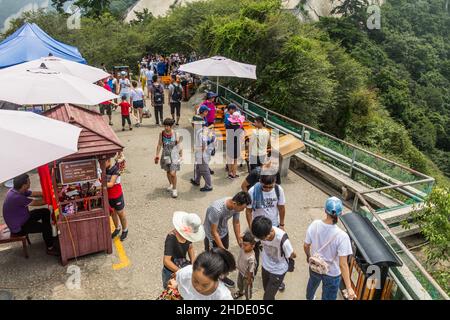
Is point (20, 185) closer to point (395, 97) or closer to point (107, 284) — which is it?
point (107, 284)

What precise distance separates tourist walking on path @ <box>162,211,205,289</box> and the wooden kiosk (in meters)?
1.77

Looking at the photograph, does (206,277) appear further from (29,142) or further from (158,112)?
(158,112)

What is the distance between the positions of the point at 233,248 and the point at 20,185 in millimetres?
3398

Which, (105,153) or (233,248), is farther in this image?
(233,248)

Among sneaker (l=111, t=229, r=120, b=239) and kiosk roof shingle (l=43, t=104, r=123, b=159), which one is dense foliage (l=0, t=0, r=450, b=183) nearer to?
sneaker (l=111, t=229, r=120, b=239)

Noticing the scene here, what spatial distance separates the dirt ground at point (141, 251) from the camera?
4891 millimetres

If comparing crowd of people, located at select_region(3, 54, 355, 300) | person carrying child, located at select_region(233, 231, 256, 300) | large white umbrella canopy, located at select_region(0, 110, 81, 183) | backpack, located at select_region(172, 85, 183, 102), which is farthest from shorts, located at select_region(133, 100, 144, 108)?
person carrying child, located at select_region(233, 231, 256, 300)

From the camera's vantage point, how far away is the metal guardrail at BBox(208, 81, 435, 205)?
259 inches

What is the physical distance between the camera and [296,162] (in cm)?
938

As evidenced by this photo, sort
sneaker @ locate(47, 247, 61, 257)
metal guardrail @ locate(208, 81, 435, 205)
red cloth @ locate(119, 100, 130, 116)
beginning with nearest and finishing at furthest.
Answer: sneaker @ locate(47, 247, 61, 257), metal guardrail @ locate(208, 81, 435, 205), red cloth @ locate(119, 100, 130, 116)

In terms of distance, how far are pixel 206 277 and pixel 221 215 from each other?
1.85 meters

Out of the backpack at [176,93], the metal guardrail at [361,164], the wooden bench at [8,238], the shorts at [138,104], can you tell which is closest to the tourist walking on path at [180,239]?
the wooden bench at [8,238]
